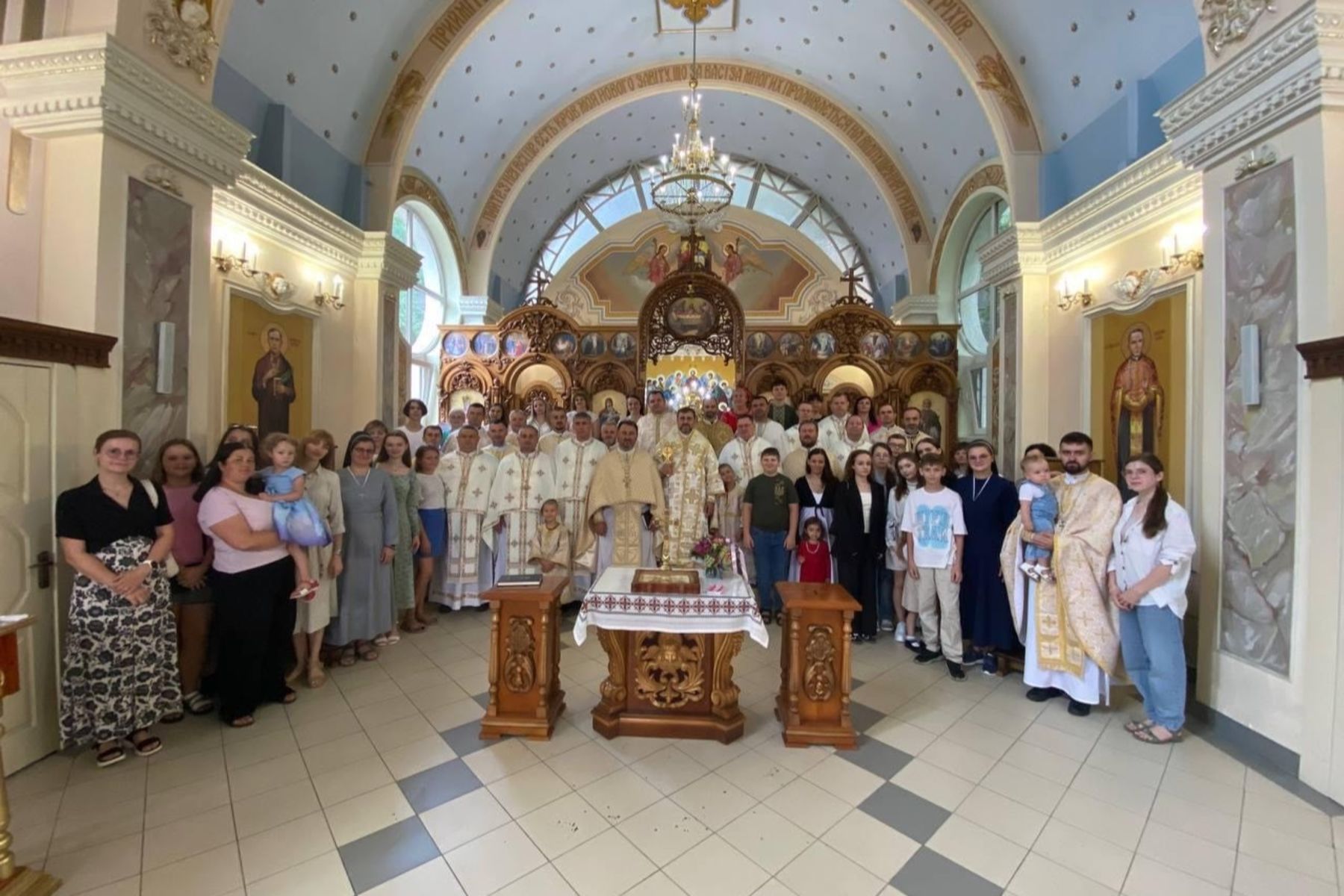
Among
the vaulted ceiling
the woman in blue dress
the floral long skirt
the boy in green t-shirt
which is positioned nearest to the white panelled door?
the floral long skirt

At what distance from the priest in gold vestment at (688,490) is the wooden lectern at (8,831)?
3469 mm

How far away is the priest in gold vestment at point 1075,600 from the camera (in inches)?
166

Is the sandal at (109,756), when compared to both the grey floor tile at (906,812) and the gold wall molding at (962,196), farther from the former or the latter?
the gold wall molding at (962,196)

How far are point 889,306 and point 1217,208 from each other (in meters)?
9.59

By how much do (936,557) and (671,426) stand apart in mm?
3445

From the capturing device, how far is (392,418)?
8.07 meters

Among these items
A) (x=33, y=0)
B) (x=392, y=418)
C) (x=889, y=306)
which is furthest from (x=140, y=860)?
(x=889, y=306)

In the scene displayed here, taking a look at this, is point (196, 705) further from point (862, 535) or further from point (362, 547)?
point (862, 535)

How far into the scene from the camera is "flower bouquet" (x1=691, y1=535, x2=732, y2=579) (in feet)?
13.4

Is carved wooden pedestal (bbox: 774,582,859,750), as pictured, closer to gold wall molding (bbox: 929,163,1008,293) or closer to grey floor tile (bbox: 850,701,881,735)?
grey floor tile (bbox: 850,701,881,735)

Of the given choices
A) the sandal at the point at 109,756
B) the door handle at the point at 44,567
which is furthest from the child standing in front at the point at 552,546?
the door handle at the point at 44,567

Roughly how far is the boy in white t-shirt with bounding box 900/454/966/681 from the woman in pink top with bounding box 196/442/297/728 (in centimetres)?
495

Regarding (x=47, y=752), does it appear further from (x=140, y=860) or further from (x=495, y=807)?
(x=495, y=807)

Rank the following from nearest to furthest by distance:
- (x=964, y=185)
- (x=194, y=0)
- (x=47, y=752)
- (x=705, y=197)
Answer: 1. (x=47, y=752)
2. (x=194, y=0)
3. (x=964, y=185)
4. (x=705, y=197)
